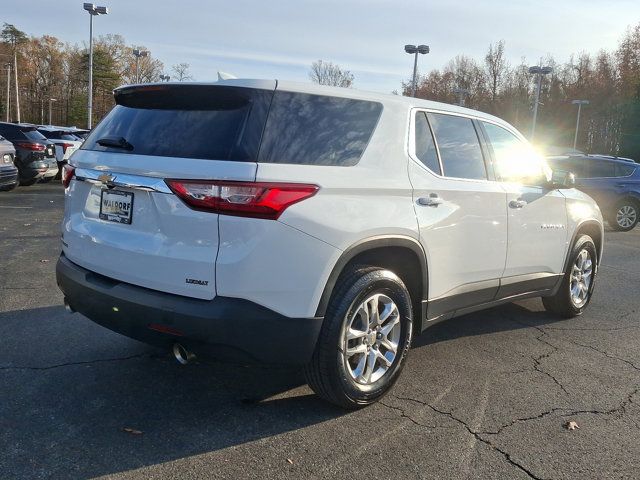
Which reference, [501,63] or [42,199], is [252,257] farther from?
[501,63]

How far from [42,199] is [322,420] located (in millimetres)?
12226

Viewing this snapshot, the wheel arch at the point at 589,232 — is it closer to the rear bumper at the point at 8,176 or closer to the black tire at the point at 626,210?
the black tire at the point at 626,210

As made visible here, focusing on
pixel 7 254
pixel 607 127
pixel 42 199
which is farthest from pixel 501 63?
pixel 7 254

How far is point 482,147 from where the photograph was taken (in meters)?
4.41

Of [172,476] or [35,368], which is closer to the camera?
[172,476]

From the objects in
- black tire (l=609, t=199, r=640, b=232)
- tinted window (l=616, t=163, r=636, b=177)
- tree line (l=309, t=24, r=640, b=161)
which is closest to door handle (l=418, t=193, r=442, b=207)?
black tire (l=609, t=199, r=640, b=232)

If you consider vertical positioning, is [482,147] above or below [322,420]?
above

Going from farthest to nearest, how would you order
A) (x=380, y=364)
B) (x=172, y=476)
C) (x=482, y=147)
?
(x=482, y=147), (x=380, y=364), (x=172, y=476)

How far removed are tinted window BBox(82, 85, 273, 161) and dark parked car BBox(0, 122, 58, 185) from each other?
1303 centimetres

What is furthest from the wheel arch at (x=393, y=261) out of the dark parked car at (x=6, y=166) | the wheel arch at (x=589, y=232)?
the dark parked car at (x=6, y=166)

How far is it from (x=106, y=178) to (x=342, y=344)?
5.13 ft

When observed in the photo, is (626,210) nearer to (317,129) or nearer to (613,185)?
(613,185)

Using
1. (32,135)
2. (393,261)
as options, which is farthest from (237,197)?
(32,135)

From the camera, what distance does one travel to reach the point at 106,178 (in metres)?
3.20
